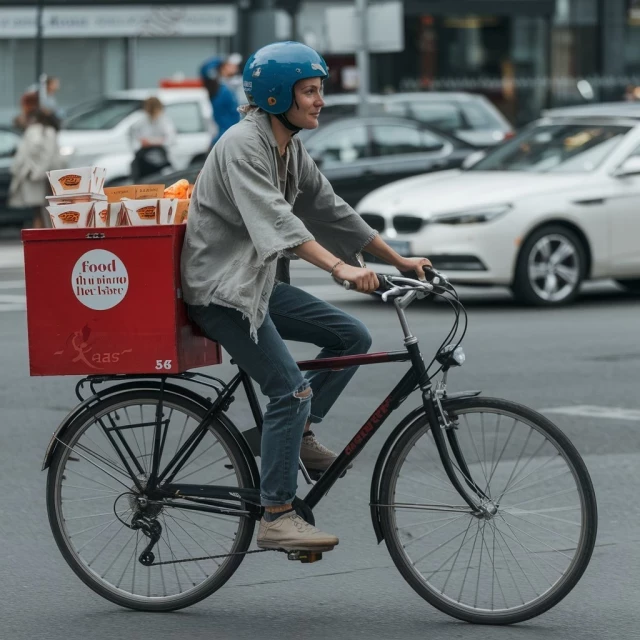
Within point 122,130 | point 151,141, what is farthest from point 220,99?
point 122,130

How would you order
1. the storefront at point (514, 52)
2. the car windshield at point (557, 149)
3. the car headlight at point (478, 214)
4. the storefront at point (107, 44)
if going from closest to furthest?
1. the car headlight at point (478, 214)
2. the car windshield at point (557, 149)
3. the storefront at point (107, 44)
4. the storefront at point (514, 52)

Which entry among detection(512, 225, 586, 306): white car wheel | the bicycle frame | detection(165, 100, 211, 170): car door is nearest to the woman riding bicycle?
the bicycle frame

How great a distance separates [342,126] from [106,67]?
50.4ft

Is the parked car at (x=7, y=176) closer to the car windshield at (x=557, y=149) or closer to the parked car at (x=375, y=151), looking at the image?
the parked car at (x=375, y=151)

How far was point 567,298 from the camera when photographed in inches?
503

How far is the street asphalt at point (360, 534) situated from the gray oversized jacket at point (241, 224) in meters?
0.94

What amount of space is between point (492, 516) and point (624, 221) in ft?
27.4

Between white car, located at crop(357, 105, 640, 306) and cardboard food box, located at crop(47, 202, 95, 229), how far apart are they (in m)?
7.81

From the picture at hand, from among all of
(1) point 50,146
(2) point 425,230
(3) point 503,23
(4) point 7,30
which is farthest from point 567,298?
(3) point 503,23

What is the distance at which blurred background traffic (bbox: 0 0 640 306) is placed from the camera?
12648 millimetres

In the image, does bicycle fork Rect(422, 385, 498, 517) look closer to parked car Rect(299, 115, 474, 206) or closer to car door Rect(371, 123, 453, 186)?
parked car Rect(299, 115, 474, 206)

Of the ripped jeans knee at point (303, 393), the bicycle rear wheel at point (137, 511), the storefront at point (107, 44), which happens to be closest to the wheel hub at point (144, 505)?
the bicycle rear wheel at point (137, 511)

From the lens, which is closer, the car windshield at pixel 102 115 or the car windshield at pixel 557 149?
the car windshield at pixel 557 149

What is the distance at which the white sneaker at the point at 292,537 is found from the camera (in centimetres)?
475
